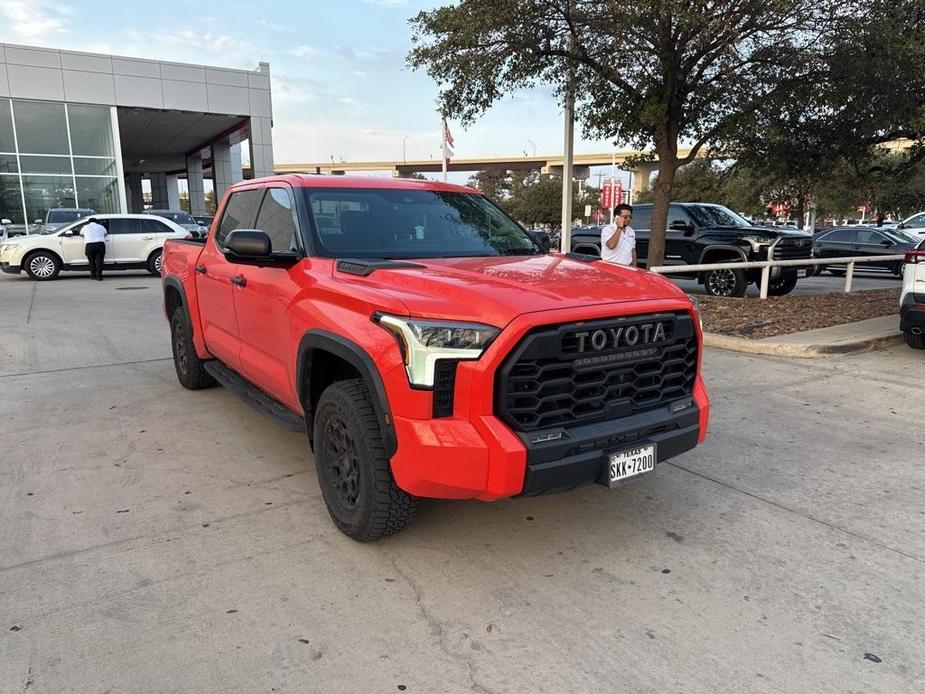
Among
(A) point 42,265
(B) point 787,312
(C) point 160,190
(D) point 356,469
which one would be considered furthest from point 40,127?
(C) point 160,190

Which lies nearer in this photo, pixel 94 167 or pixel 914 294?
pixel 914 294

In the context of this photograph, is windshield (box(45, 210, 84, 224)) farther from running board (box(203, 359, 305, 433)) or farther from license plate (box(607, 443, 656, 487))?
license plate (box(607, 443, 656, 487))

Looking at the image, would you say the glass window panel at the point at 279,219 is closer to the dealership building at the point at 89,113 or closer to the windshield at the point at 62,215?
the windshield at the point at 62,215

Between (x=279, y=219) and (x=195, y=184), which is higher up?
(x=195, y=184)

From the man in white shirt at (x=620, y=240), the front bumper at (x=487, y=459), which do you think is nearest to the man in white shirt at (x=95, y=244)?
the man in white shirt at (x=620, y=240)

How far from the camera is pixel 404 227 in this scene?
13.5 ft

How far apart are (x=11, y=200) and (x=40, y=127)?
10.3 ft

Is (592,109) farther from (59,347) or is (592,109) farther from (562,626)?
(562,626)

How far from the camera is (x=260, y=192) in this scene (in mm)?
4668

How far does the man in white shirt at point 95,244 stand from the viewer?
635 inches

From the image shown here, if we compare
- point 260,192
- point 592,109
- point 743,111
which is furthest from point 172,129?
point 260,192

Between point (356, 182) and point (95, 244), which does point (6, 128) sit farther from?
point (356, 182)

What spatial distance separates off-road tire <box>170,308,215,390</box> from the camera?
588 centimetres

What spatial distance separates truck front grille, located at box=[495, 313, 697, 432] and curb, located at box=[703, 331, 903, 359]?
5.09 metres
